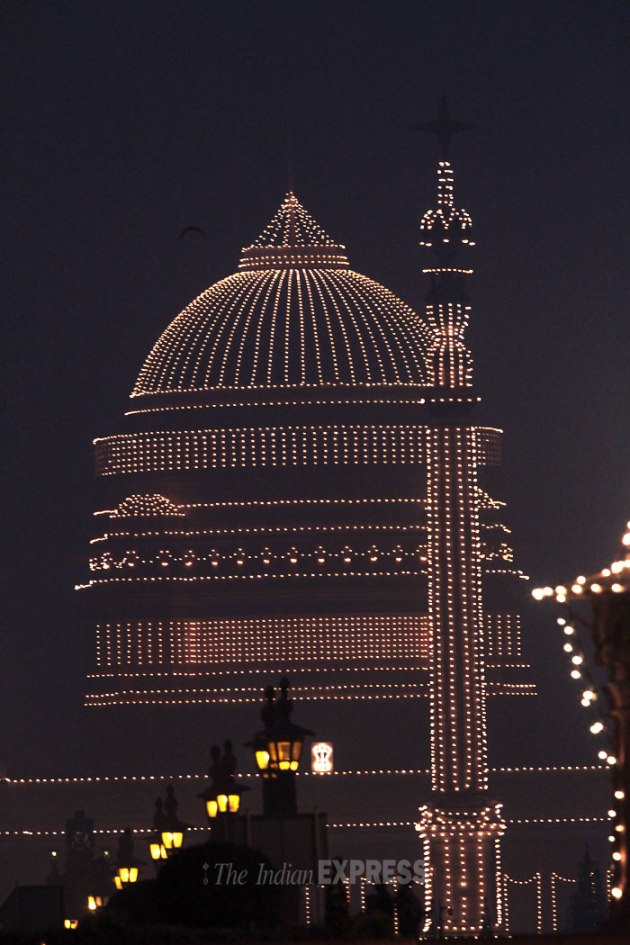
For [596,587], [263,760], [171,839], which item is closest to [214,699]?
[171,839]

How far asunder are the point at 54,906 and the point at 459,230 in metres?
115

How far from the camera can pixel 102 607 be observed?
200 meters

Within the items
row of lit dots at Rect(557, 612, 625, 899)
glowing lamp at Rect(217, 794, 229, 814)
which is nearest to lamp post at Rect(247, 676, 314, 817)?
glowing lamp at Rect(217, 794, 229, 814)

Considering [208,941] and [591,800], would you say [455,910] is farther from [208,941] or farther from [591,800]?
[208,941]

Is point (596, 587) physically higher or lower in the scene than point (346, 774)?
lower

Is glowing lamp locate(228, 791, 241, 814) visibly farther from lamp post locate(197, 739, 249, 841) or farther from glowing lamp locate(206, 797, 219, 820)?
glowing lamp locate(206, 797, 219, 820)

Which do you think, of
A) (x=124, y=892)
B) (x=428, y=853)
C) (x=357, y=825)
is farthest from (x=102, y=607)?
(x=124, y=892)

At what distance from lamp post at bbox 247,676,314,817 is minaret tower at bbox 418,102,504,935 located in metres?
103

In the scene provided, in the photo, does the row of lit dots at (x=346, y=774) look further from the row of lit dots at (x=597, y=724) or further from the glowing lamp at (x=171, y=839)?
the row of lit dots at (x=597, y=724)

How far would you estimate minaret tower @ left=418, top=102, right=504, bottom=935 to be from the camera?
160375 millimetres

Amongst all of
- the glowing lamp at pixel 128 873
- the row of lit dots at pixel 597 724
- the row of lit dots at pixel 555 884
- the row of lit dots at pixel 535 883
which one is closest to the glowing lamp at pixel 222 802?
the row of lit dots at pixel 597 724

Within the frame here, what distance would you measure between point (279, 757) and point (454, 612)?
110855 mm

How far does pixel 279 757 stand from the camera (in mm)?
53312

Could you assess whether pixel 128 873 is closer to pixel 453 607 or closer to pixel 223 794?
pixel 223 794
